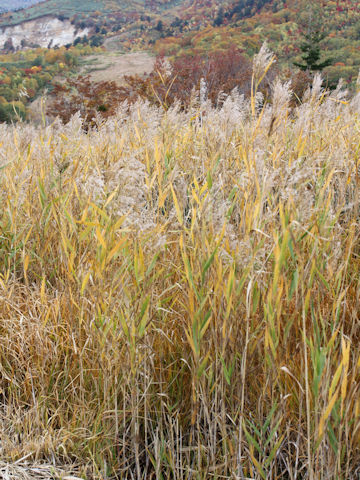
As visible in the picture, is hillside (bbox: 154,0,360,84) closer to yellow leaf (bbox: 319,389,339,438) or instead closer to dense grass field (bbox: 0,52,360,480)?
dense grass field (bbox: 0,52,360,480)

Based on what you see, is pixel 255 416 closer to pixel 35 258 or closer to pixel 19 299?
pixel 19 299

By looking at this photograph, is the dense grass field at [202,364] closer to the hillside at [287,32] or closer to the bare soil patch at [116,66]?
the bare soil patch at [116,66]

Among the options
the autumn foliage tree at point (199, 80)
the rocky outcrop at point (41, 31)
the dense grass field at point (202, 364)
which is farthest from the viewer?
the rocky outcrop at point (41, 31)

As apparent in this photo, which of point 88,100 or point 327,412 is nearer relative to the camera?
point 327,412

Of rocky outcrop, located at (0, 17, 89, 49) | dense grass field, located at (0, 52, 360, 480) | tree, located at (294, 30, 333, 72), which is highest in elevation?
rocky outcrop, located at (0, 17, 89, 49)

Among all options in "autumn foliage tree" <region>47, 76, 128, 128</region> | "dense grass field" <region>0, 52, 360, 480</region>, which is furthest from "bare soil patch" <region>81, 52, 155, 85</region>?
"dense grass field" <region>0, 52, 360, 480</region>

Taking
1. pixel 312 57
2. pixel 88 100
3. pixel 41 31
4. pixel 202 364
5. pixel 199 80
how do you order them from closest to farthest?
pixel 202 364
pixel 199 80
pixel 88 100
pixel 312 57
pixel 41 31

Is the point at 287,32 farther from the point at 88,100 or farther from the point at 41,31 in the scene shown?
the point at 41,31

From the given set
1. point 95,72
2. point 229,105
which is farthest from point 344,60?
point 229,105

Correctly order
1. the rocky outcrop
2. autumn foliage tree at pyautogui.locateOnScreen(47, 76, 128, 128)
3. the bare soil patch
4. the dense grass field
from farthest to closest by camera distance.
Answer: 1. the rocky outcrop
2. the bare soil patch
3. autumn foliage tree at pyautogui.locateOnScreen(47, 76, 128, 128)
4. the dense grass field

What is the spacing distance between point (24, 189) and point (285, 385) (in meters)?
1.67

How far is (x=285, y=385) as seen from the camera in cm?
99

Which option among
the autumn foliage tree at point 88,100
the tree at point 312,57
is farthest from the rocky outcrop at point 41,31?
the autumn foliage tree at point 88,100

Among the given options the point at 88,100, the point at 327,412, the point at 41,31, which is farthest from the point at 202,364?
the point at 41,31
